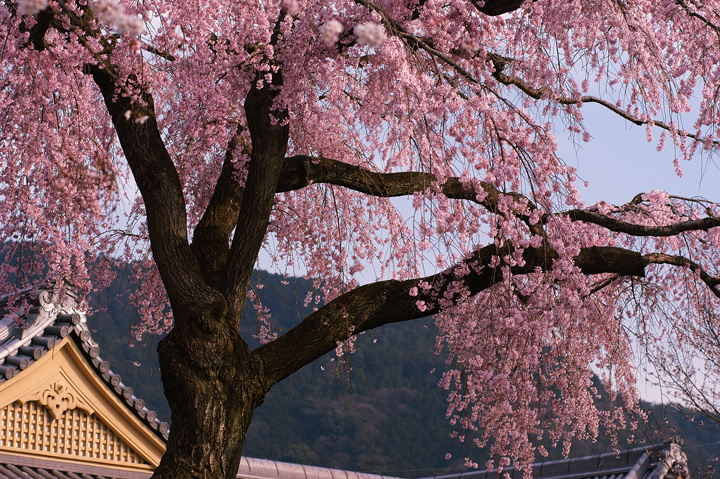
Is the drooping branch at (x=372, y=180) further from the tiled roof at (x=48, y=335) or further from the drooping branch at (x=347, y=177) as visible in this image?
the tiled roof at (x=48, y=335)

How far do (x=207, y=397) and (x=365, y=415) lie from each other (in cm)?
3008

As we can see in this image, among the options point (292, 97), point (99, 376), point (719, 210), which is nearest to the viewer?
point (292, 97)

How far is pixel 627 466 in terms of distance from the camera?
412 inches

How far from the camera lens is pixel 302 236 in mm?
7328

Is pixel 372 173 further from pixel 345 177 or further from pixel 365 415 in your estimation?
pixel 365 415

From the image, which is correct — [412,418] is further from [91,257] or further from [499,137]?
[499,137]

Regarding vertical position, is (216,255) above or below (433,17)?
below

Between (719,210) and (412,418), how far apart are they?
91.8ft

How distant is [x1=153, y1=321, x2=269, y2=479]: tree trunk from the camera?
4.40 m

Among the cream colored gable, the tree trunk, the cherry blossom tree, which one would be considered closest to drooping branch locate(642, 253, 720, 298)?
the cherry blossom tree

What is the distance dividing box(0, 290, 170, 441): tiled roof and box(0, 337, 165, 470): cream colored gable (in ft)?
0.24

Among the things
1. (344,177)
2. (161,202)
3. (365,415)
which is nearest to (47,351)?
(161,202)

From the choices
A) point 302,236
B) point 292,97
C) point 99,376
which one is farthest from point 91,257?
point 292,97

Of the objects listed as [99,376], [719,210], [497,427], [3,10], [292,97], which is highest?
[3,10]
